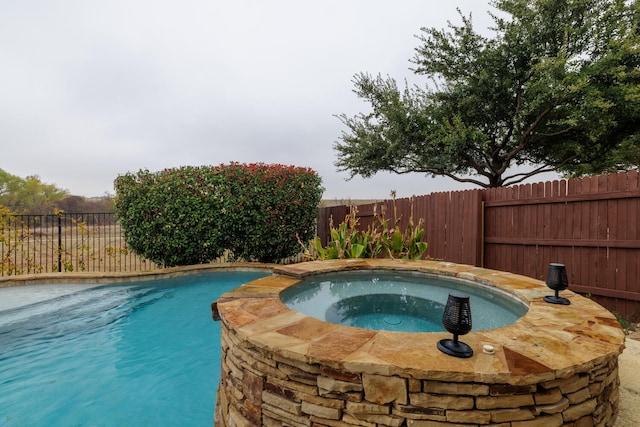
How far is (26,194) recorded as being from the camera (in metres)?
25.1

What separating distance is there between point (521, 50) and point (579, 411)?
10.2m

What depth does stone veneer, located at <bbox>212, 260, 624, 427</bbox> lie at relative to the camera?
117cm

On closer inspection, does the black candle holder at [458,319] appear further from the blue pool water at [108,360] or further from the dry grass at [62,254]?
the dry grass at [62,254]

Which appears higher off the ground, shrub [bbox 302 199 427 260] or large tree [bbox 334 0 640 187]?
large tree [bbox 334 0 640 187]

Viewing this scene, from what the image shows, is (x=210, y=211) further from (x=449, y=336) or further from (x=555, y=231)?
(x=555, y=231)

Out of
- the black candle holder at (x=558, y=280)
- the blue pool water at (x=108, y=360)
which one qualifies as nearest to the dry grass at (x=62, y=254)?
the blue pool water at (x=108, y=360)

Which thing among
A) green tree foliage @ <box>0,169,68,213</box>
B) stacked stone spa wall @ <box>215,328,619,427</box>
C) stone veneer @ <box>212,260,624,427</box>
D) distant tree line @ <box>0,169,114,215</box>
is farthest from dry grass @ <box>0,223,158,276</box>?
green tree foliage @ <box>0,169,68,213</box>

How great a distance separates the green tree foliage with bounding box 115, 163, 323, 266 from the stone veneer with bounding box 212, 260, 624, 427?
5.43 metres

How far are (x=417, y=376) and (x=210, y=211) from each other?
642 centimetres

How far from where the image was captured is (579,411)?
1298 millimetres

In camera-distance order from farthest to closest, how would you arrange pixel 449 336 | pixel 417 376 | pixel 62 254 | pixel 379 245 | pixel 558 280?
1. pixel 62 254
2. pixel 379 245
3. pixel 558 280
4. pixel 449 336
5. pixel 417 376

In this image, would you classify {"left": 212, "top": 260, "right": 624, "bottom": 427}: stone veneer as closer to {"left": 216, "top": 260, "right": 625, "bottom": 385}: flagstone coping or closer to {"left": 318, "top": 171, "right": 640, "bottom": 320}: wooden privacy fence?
{"left": 216, "top": 260, "right": 625, "bottom": 385}: flagstone coping

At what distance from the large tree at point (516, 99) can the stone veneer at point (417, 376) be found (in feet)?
25.7

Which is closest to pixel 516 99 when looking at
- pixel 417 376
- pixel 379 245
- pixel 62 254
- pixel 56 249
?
pixel 379 245
